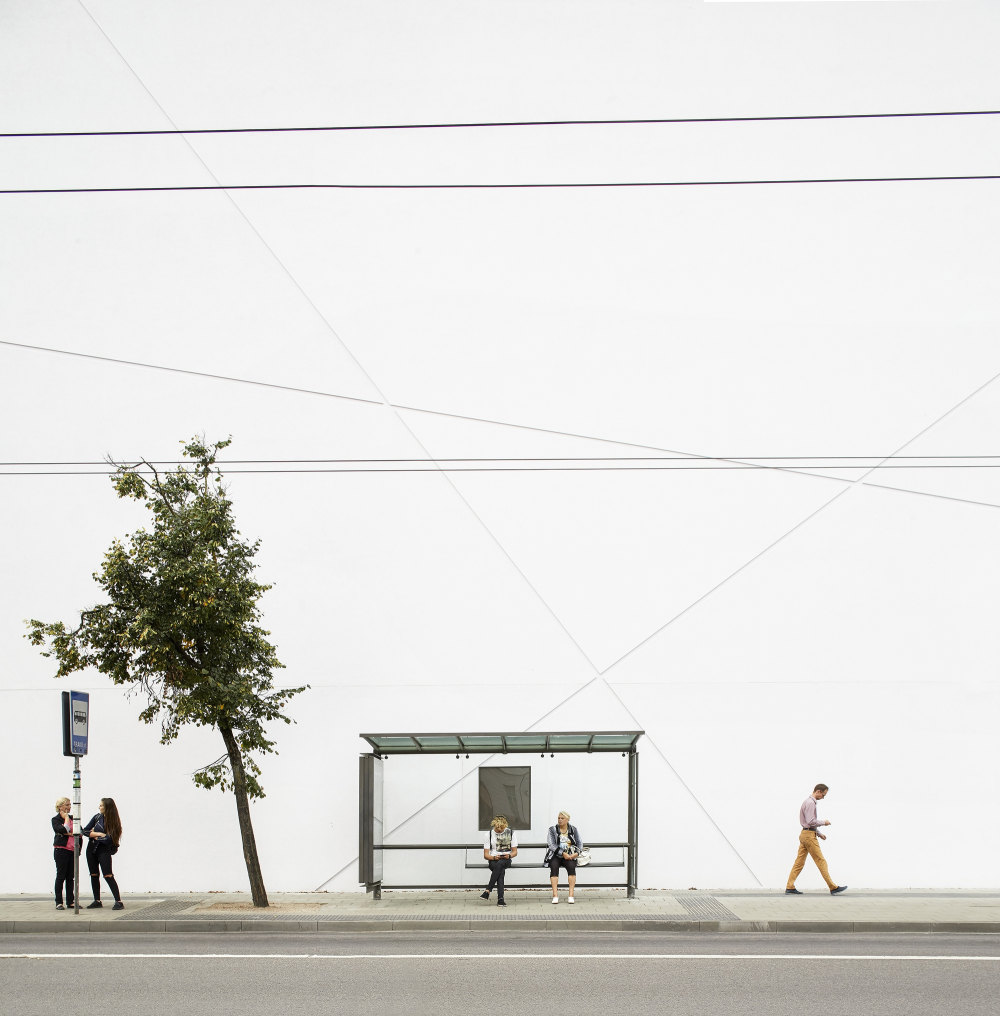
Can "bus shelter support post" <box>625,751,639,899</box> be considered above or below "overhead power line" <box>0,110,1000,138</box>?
below

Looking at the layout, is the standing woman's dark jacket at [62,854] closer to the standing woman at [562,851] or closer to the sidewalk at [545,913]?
the sidewalk at [545,913]

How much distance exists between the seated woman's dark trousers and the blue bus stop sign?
207 inches

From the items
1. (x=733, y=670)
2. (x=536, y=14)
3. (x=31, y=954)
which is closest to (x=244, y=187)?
(x=536, y=14)

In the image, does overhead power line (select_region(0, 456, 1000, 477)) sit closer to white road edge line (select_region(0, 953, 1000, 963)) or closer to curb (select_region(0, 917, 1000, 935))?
curb (select_region(0, 917, 1000, 935))

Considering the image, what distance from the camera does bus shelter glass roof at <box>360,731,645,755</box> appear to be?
14.9 meters

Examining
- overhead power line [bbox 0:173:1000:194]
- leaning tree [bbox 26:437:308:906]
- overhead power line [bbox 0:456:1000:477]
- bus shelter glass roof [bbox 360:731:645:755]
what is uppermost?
Answer: overhead power line [bbox 0:173:1000:194]

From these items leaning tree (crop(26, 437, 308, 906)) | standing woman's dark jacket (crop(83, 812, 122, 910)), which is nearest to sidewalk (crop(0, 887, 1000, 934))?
standing woman's dark jacket (crop(83, 812, 122, 910))

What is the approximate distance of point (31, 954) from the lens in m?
10.6

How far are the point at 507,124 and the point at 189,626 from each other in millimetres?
9427

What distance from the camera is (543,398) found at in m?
17.1

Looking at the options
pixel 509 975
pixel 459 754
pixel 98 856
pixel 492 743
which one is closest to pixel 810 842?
pixel 492 743

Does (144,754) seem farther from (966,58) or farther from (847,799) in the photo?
(966,58)

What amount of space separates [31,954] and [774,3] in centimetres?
1664

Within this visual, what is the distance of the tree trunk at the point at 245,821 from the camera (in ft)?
46.2
